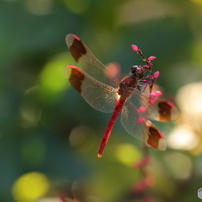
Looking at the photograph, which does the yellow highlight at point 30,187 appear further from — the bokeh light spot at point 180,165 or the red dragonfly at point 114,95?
the red dragonfly at point 114,95

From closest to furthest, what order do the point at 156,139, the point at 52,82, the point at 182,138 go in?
the point at 156,139 < the point at 182,138 < the point at 52,82

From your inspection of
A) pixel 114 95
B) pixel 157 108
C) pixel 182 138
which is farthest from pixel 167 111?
pixel 182 138

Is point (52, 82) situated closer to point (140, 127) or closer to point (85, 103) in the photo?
point (85, 103)

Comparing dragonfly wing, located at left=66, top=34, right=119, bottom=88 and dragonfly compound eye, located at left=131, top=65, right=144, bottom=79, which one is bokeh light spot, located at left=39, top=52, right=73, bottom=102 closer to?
dragonfly wing, located at left=66, top=34, right=119, bottom=88

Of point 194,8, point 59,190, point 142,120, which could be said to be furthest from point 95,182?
point 194,8

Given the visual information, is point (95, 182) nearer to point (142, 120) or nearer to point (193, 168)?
point (193, 168)

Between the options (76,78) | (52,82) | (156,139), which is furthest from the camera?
(52,82)

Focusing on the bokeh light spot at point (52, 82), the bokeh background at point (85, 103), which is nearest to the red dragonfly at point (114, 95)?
the bokeh background at point (85, 103)
